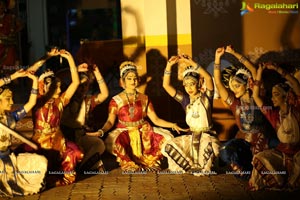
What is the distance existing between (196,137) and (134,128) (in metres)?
0.82

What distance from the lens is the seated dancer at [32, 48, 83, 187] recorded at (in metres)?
7.28

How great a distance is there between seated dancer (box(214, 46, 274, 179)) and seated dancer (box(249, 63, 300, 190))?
42 centimetres

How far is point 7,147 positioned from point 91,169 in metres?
1.27

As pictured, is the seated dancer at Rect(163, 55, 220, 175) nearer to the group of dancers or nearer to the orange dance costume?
the group of dancers

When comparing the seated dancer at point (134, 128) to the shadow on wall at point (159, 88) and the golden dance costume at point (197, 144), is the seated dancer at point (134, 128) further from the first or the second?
the shadow on wall at point (159, 88)

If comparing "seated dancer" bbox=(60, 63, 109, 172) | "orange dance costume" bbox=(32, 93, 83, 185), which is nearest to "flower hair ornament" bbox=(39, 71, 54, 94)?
"orange dance costume" bbox=(32, 93, 83, 185)

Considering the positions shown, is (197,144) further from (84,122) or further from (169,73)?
(84,122)

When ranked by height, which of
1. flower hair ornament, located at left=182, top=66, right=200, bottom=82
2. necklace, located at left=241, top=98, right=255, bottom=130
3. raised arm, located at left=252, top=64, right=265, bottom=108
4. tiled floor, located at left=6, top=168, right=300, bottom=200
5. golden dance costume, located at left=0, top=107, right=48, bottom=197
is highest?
flower hair ornament, located at left=182, top=66, right=200, bottom=82

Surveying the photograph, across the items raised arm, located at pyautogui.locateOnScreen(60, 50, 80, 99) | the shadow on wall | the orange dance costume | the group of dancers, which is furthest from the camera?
the shadow on wall

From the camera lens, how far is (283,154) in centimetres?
686

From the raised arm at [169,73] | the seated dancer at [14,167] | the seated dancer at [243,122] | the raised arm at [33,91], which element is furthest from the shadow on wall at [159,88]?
the seated dancer at [14,167]

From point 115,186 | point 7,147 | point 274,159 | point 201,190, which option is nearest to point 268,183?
point 274,159

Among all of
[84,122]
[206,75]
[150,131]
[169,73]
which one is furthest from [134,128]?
[206,75]

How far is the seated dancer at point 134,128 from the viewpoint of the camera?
25.8 feet
